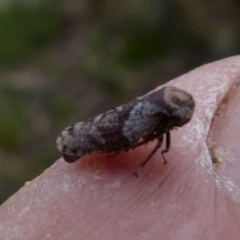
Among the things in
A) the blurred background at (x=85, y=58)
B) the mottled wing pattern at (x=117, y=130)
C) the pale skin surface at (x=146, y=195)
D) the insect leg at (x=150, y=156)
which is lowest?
the blurred background at (x=85, y=58)

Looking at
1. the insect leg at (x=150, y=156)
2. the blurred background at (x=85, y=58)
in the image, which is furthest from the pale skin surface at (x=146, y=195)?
the blurred background at (x=85, y=58)

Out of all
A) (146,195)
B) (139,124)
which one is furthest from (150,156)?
(146,195)

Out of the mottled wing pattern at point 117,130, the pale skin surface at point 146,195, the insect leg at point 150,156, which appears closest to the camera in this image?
the pale skin surface at point 146,195

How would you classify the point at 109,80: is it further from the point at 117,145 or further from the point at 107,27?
the point at 117,145

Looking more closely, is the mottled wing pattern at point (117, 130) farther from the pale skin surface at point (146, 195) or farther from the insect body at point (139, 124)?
the pale skin surface at point (146, 195)

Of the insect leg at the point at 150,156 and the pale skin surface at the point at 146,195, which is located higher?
the insect leg at the point at 150,156

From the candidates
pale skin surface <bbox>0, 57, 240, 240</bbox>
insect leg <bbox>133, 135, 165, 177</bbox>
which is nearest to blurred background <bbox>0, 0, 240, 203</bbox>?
pale skin surface <bbox>0, 57, 240, 240</bbox>

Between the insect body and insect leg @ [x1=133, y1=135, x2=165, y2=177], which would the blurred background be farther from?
insect leg @ [x1=133, y1=135, x2=165, y2=177]

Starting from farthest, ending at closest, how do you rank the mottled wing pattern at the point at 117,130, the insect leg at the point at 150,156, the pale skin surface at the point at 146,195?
the mottled wing pattern at the point at 117,130 < the insect leg at the point at 150,156 < the pale skin surface at the point at 146,195

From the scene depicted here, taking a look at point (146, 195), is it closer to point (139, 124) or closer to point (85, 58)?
point (139, 124)
